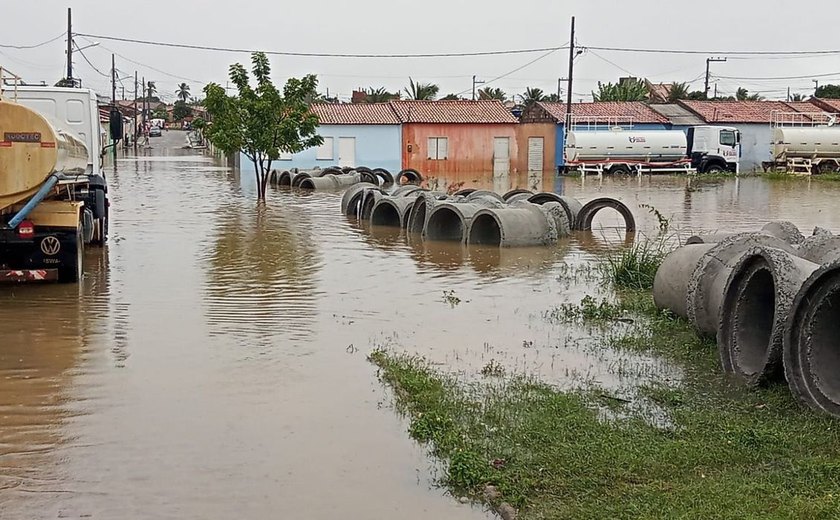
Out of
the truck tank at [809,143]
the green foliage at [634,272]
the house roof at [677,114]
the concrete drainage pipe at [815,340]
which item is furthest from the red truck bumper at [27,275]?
the house roof at [677,114]

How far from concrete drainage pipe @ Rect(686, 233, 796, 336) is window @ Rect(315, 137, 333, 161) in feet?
135

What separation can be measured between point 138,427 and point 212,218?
1694 centimetres

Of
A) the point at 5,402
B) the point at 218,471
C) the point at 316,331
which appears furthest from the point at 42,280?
the point at 218,471

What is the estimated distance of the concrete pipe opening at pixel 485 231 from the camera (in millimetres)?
17669

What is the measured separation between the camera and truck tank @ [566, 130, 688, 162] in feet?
155

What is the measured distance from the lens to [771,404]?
6.88m

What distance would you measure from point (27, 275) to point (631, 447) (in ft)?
28.2


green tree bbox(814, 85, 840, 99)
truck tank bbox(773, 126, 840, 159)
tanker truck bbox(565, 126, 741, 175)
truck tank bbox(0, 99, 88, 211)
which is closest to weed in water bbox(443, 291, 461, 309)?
truck tank bbox(0, 99, 88, 211)

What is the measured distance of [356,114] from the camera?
51000 millimetres

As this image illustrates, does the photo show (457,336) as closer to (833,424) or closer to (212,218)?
(833,424)

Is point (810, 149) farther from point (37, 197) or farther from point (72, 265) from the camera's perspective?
point (37, 197)

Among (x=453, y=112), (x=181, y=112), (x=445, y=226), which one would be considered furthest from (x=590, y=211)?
(x=181, y=112)

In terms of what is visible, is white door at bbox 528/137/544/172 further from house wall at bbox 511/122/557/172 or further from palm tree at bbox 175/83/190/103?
palm tree at bbox 175/83/190/103

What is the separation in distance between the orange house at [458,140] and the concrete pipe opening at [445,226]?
31.3 metres
